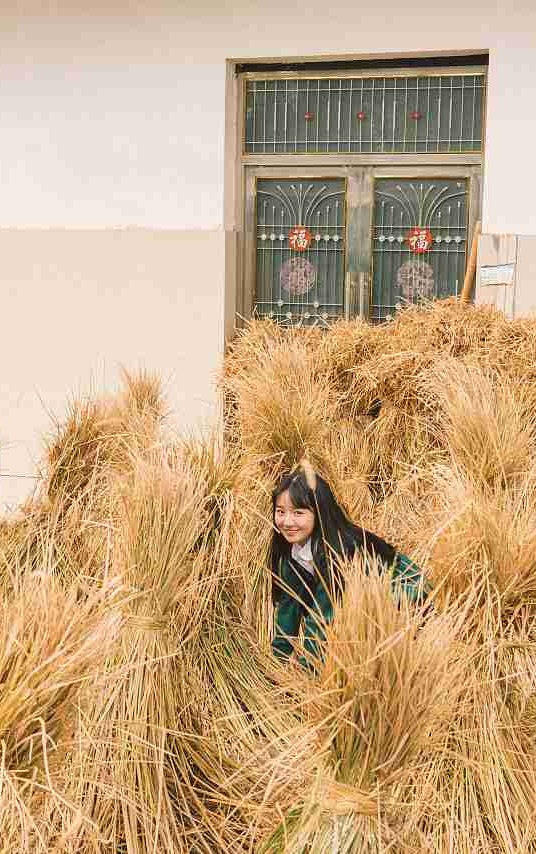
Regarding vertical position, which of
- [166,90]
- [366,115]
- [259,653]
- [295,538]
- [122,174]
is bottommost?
[259,653]

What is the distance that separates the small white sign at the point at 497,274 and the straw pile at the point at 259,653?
1.42 meters

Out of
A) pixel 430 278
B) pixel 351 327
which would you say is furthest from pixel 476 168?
pixel 351 327

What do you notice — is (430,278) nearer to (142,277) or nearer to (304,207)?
(304,207)

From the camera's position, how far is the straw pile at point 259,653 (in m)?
1.83

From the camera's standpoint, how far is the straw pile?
1829mm

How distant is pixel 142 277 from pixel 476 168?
5.89ft

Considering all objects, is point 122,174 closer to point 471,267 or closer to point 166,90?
point 166,90

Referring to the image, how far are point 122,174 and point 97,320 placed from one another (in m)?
0.77

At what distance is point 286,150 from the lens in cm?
628

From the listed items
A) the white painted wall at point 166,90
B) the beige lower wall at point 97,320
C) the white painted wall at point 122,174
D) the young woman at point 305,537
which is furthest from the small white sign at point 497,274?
the young woman at point 305,537

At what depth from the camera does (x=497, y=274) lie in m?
5.69

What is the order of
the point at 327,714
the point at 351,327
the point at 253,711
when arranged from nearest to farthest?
1. the point at 327,714
2. the point at 253,711
3. the point at 351,327

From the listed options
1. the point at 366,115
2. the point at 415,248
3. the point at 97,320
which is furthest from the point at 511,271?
the point at 97,320

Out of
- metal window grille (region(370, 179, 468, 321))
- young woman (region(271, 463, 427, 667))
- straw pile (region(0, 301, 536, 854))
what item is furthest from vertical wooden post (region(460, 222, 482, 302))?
young woman (region(271, 463, 427, 667))
